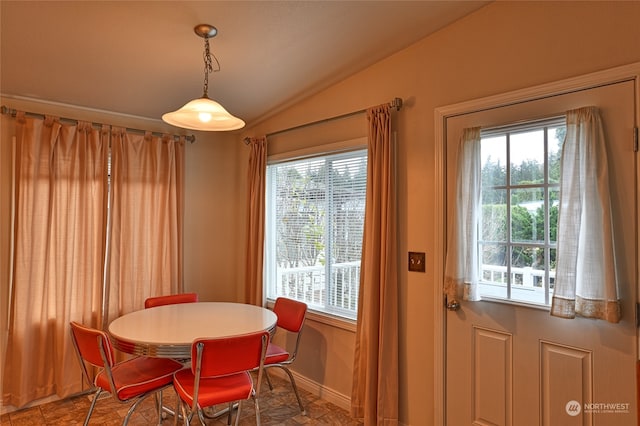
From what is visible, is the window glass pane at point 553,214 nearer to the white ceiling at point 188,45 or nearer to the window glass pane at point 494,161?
the window glass pane at point 494,161

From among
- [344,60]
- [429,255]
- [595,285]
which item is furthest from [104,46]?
[595,285]

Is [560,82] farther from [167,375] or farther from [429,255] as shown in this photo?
[167,375]

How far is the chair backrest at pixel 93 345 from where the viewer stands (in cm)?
211

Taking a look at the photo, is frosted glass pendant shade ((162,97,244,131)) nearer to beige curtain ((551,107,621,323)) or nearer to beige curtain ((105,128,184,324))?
beige curtain ((105,128,184,324))

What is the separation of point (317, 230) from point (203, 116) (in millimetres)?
1478

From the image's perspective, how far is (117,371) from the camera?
243 cm

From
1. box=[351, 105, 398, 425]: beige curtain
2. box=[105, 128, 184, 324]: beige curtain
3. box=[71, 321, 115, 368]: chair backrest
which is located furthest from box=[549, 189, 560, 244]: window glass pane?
box=[105, 128, 184, 324]: beige curtain

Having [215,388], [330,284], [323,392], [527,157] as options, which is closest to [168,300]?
[215,388]

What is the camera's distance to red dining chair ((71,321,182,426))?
2129mm

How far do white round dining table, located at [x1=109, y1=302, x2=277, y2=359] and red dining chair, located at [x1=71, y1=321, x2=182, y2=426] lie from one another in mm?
119

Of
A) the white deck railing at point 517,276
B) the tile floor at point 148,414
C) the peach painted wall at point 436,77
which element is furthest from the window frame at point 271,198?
the white deck railing at point 517,276

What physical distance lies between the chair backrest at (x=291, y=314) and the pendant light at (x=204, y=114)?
1480mm

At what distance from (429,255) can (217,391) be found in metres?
1.51

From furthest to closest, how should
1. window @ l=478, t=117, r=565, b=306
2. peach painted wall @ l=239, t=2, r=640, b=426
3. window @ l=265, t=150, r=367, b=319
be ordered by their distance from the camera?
window @ l=265, t=150, r=367, b=319 < window @ l=478, t=117, r=565, b=306 < peach painted wall @ l=239, t=2, r=640, b=426
